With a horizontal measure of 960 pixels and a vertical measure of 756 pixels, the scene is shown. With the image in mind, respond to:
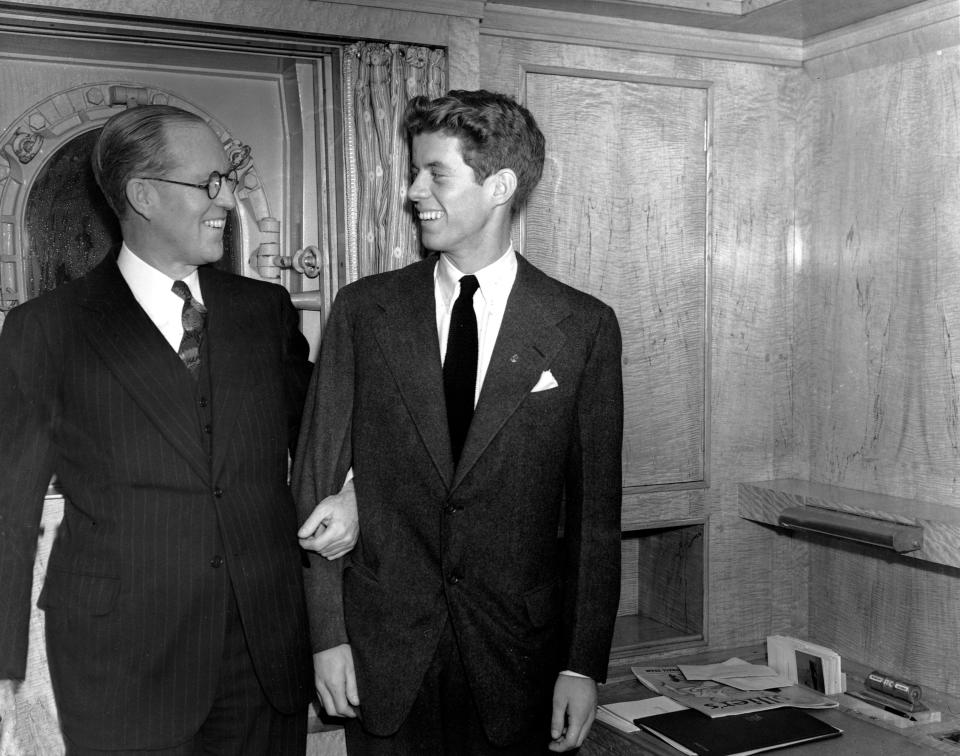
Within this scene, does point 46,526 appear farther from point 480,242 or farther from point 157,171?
point 480,242

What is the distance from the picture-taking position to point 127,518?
1912mm

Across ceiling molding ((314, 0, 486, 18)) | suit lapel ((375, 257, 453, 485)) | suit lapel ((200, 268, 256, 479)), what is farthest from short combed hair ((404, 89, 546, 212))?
suit lapel ((200, 268, 256, 479))

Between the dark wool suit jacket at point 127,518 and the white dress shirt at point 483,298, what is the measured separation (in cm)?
44

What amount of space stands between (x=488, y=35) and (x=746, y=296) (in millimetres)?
1103

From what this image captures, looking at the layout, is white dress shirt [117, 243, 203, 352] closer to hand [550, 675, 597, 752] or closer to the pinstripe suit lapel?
the pinstripe suit lapel

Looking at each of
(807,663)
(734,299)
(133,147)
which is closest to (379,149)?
(133,147)

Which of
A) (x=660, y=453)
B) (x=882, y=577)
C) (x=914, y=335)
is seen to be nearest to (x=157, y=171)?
(x=660, y=453)

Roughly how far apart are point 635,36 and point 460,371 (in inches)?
53.5

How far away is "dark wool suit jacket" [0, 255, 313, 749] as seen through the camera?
192 cm

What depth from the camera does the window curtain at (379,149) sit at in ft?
8.11

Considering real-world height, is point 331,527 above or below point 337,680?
above

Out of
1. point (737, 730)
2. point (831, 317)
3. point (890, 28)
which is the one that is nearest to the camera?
point (737, 730)

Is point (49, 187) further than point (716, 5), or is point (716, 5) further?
point (716, 5)

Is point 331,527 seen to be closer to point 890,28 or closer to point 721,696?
point 721,696
